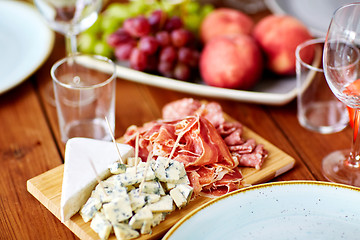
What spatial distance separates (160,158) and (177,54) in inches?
17.3

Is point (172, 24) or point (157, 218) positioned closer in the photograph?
point (157, 218)

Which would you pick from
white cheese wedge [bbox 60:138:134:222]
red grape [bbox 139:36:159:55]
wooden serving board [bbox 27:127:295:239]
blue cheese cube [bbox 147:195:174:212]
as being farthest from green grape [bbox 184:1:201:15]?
blue cheese cube [bbox 147:195:174:212]

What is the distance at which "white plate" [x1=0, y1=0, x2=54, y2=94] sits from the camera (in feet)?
4.00

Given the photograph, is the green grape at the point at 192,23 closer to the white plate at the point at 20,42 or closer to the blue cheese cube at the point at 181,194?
the white plate at the point at 20,42

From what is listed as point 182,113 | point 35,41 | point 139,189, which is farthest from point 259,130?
point 35,41

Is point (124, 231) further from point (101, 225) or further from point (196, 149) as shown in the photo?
point (196, 149)

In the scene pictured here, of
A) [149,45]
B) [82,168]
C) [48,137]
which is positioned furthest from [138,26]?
[82,168]

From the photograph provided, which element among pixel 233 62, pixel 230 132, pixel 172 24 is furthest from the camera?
pixel 172 24

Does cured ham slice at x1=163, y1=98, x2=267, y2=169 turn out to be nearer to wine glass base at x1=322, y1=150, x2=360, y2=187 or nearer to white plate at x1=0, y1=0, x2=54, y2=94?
wine glass base at x1=322, y1=150, x2=360, y2=187

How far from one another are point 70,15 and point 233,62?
0.43m

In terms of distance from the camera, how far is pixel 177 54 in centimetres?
121

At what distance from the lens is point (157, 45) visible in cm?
119

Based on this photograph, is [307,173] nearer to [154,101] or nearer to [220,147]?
[220,147]

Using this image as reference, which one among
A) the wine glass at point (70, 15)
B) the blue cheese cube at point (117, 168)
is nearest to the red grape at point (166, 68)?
the wine glass at point (70, 15)
